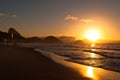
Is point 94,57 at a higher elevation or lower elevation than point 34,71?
lower

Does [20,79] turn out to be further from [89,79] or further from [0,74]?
[89,79]

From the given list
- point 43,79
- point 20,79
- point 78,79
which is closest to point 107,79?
point 78,79

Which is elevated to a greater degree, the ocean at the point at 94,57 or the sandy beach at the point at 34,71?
the sandy beach at the point at 34,71

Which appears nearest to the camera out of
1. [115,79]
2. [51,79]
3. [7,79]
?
[7,79]

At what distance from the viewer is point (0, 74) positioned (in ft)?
36.3

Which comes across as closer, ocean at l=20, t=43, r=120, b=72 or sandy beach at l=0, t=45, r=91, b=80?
sandy beach at l=0, t=45, r=91, b=80

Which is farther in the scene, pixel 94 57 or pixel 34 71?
pixel 94 57

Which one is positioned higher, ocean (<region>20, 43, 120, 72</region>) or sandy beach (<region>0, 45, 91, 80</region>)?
sandy beach (<region>0, 45, 91, 80</region>)

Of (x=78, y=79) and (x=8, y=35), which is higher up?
(x=8, y=35)

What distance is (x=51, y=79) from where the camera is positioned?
35.4ft

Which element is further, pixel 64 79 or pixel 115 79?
pixel 115 79

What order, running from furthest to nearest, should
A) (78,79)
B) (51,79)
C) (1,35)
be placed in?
(1,35)
(78,79)
(51,79)

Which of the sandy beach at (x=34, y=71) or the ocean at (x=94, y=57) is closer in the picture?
the sandy beach at (x=34, y=71)

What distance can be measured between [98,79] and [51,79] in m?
2.80
